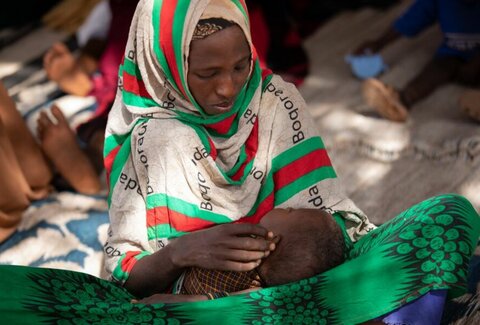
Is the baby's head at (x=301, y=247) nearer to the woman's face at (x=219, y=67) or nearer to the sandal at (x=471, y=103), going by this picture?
the woman's face at (x=219, y=67)

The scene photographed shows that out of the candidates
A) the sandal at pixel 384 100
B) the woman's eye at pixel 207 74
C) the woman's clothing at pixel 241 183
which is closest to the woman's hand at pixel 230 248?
the woman's clothing at pixel 241 183

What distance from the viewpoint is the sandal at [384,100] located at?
11.0ft

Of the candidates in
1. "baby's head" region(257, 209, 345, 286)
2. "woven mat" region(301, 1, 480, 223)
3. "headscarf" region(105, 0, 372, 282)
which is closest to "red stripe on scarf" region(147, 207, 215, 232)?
"headscarf" region(105, 0, 372, 282)

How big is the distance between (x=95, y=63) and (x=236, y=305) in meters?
2.39

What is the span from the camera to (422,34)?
14.0ft

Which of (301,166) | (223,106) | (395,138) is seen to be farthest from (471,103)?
(223,106)

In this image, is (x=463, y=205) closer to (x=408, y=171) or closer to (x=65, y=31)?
(x=408, y=171)

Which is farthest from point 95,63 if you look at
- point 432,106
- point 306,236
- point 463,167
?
point 306,236

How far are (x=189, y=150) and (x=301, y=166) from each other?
33cm

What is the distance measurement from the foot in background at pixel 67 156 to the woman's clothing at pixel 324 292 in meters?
1.16

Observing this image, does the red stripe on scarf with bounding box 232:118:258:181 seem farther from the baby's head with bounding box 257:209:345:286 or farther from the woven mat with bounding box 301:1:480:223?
the woven mat with bounding box 301:1:480:223

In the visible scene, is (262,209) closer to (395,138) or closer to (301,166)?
(301,166)

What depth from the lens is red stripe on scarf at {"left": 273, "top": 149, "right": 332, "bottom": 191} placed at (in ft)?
7.17

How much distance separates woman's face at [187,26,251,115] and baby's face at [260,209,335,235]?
0.31 metres
